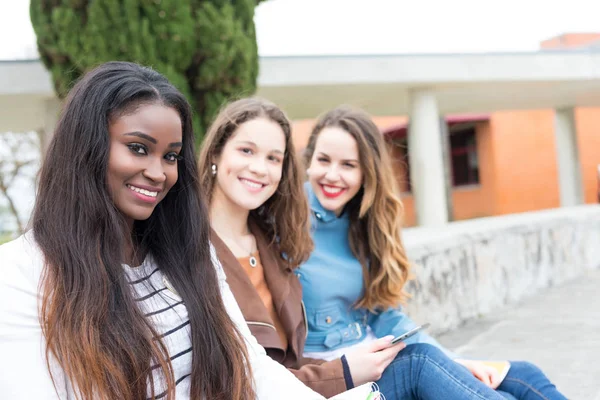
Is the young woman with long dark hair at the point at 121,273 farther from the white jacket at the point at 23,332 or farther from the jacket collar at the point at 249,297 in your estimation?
the jacket collar at the point at 249,297

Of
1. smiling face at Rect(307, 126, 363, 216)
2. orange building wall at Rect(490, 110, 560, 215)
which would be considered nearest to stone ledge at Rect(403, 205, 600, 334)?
smiling face at Rect(307, 126, 363, 216)

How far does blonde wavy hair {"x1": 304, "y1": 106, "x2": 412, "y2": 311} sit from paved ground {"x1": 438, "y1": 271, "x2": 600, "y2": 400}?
1.30 metres

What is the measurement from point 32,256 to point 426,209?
8.74 metres

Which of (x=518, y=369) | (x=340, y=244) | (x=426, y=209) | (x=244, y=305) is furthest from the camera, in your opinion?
(x=426, y=209)

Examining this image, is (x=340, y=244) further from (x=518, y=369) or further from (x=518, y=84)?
(x=518, y=84)

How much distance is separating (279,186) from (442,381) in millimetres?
957

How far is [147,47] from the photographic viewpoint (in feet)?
19.0

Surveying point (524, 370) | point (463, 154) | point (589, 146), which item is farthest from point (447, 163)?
point (524, 370)

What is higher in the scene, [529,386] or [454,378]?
[454,378]

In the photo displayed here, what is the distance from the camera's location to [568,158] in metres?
14.4

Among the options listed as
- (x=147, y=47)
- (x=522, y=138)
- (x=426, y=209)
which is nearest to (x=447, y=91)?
(x=426, y=209)

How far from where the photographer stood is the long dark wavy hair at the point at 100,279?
4.45 feet

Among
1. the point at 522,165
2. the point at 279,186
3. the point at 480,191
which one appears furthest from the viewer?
the point at 480,191

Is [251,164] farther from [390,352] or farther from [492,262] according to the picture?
[492,262]
